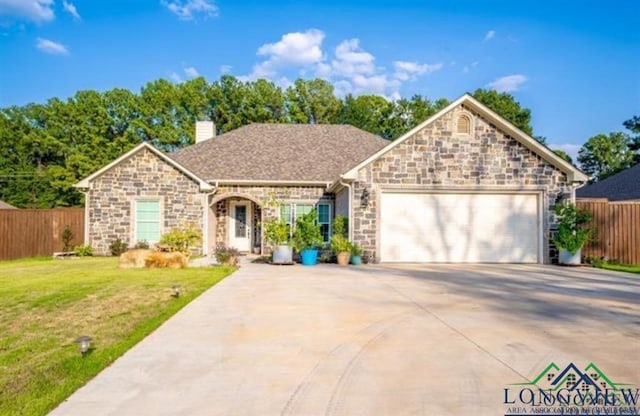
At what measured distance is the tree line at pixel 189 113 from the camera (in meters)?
37.9

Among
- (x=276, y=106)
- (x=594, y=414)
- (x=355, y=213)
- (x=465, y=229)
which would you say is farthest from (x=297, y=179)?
(x=276, y=106)

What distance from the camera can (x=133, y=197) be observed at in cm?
1780

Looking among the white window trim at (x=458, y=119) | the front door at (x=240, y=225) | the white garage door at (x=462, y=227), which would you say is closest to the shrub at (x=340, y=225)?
the white garage door at (x=462, y=227)

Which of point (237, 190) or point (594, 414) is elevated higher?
point (237, 190)

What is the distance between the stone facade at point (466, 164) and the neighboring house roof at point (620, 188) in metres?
9.46

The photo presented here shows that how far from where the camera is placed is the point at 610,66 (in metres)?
19.1

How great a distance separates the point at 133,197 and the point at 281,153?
6.73m

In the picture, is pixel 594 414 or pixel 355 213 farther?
pixel 355 213

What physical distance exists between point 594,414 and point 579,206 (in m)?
13.9

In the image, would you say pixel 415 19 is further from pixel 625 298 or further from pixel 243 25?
pixel 625 298

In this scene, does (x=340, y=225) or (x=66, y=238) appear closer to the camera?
(x=340, y=225)

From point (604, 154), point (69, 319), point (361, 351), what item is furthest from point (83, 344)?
point (604, 154)

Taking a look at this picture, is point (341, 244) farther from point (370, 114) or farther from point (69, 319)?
point (370, 114)

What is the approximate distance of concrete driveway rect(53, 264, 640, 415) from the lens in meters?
3.62
